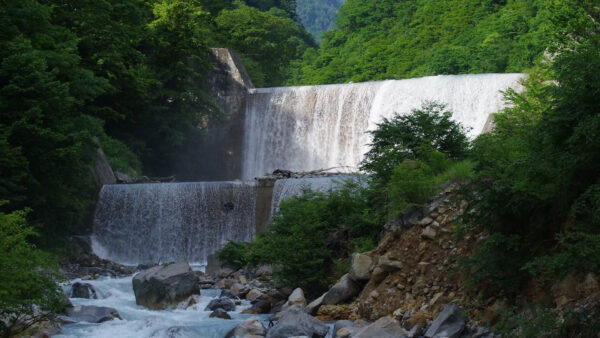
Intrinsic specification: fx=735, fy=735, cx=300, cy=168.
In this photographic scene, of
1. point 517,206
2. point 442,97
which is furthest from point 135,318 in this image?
point 442,97

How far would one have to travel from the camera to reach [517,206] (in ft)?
28.3

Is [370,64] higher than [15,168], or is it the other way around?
[370,64]

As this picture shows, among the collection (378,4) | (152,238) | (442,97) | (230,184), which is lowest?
(152,238)

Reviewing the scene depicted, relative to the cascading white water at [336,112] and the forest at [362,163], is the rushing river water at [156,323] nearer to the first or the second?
the forest at [362,163]

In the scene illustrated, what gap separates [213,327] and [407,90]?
1905 centimetres

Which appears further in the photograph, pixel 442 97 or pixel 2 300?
pixel 442 97

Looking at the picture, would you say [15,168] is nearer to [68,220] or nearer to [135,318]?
[68,220]

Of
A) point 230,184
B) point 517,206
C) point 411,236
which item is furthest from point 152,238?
point 517,206

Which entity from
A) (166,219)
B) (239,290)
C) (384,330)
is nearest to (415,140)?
(239,290)

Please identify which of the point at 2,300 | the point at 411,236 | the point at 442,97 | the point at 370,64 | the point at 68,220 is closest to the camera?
the point at 2,300

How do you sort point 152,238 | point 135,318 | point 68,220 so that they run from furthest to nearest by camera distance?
point 152,238 → point 68,220 → point 135,318

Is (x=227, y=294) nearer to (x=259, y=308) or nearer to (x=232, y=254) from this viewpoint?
(x=259, y=308)

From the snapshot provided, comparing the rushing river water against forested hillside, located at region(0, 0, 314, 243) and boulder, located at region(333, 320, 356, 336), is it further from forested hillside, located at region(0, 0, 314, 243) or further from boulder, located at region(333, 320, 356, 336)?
forested hillside, located at region(0, 0, 314, 243)

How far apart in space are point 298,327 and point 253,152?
908 inches
